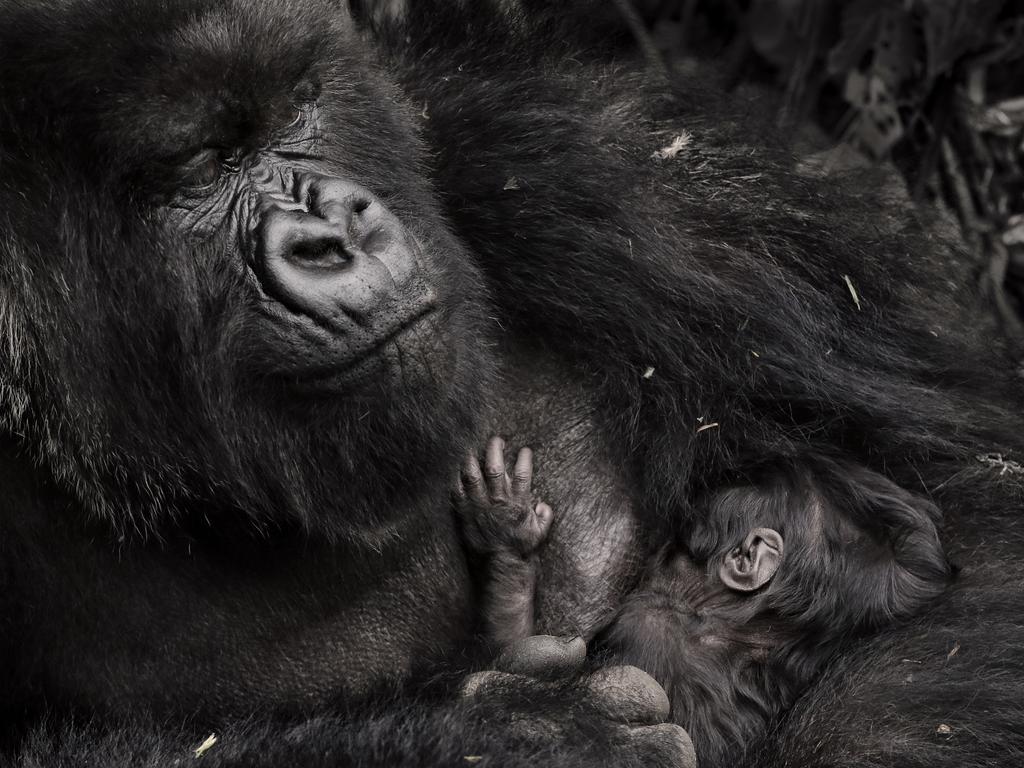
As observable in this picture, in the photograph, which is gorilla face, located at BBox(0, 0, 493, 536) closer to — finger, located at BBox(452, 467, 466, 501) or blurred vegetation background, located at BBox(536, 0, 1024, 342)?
finger, located at BBox(452, 467, 466, 501)

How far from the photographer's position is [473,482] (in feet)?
11.7

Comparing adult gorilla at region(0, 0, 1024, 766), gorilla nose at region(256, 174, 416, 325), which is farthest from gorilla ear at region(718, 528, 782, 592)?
gorilla nose at region(256, 174, 416, 325)

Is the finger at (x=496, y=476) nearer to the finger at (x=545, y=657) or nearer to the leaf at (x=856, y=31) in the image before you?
the finger at (x=545, y=657)

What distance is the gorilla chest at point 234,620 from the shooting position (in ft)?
11.0

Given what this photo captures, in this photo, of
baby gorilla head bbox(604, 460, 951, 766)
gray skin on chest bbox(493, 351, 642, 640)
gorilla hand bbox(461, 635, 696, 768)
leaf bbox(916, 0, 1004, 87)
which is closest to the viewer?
gorilla hand bbox(461, 635, 696, 768)

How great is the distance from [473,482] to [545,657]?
485 mm

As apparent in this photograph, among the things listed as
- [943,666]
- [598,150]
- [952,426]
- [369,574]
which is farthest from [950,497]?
[369,574]

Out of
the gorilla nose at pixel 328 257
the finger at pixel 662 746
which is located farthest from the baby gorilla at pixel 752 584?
the gorilla nose at pixel 328 257

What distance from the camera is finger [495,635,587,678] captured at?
3320 millimetres

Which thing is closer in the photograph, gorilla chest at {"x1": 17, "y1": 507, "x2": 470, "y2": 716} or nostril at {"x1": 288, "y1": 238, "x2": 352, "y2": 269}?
nostril at {"x1": 288, "y1": 238, "x2": 352, "y2": 269}

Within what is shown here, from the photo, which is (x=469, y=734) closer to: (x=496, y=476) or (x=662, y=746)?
(x=662, y=746)

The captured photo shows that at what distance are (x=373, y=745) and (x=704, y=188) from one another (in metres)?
1.64

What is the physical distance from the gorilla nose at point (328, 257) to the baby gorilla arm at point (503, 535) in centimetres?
69

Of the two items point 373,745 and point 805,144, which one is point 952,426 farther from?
point 373,745
